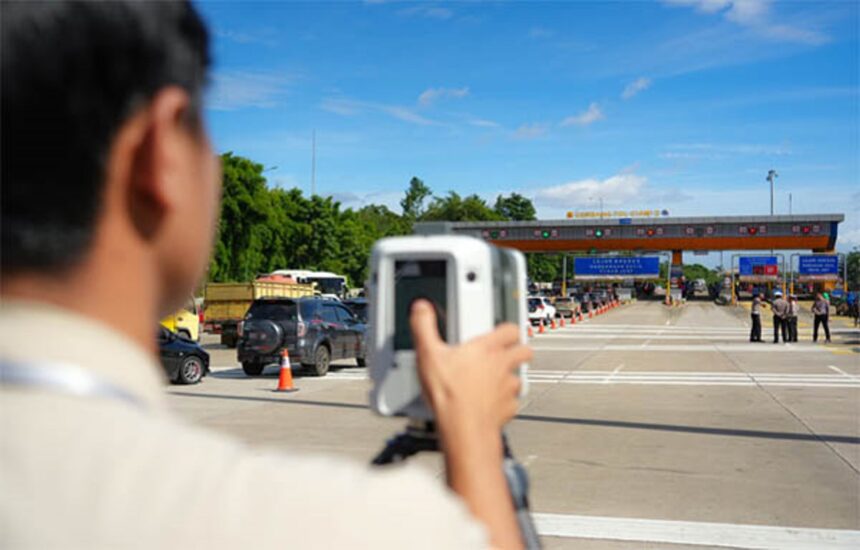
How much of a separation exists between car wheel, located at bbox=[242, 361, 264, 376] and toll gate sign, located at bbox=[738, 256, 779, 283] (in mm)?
63652

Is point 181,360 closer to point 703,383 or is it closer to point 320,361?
point 320,361

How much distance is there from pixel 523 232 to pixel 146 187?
241 feet

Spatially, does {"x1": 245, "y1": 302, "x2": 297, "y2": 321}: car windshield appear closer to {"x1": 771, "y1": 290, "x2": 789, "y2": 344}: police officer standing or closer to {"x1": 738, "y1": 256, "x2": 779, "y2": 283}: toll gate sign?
{"x1": 771, "y1": 290, "x2": 789, "y2": 344}: police officer standing

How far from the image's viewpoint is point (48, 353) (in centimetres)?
85

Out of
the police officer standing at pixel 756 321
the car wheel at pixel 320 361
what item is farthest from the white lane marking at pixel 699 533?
the police officer standing at pixel 756 321

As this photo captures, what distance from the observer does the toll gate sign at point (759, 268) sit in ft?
243

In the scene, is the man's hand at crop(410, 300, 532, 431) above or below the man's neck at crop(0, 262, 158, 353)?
below

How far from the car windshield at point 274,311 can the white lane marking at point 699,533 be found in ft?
41.2

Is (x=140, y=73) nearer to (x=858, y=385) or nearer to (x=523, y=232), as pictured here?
(x=858, y=385)

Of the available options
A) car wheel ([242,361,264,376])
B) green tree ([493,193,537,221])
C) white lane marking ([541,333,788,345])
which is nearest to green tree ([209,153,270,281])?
white lane marking ([541,333,788,345])

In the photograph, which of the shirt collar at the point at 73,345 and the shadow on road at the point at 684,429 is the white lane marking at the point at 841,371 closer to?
the shadow on road at the point at 684,429

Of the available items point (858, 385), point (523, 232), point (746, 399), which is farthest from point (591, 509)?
point (523, 232)

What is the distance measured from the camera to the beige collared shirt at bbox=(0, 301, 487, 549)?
0.80 meters

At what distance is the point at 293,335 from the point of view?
60.6 ft
